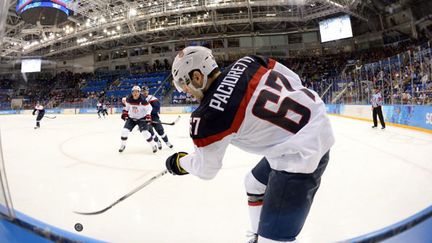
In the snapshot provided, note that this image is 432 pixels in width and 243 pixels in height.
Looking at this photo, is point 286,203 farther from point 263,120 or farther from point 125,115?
point 125,115

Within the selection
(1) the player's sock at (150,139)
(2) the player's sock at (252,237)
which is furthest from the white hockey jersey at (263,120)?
(1) the player's sock at (150,139)

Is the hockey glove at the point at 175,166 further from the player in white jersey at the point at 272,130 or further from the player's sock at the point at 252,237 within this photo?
the player's sock at the point at 252,237

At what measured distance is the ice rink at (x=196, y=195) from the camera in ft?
5.83

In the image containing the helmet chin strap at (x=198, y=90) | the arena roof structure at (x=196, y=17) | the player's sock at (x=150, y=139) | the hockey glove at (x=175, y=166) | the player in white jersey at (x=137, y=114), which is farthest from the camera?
the arena roof structure at (x=196, y=17)

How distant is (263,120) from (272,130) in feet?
0.20

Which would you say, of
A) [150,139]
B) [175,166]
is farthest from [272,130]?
[150,139]

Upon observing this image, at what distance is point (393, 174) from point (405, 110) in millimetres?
5201

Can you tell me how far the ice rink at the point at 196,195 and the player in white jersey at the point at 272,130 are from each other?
0.73 meters

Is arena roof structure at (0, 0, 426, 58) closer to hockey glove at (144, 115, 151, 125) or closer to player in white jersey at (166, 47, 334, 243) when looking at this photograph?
hockey glove at (144, 115, 151, 125)

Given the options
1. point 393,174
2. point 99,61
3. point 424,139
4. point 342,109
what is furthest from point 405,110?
point 99,61

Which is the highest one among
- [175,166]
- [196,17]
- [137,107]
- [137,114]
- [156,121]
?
[196,17]

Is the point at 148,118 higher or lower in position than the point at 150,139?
higher

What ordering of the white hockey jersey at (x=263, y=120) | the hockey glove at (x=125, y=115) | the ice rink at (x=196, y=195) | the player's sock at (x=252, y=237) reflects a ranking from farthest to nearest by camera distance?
the hockey glove at (x=125, y=115) < the ice rink at (x=196, y=195) < the player's sock at (x=252, y=237) < the white hockey jersey at (x=263, y=120)

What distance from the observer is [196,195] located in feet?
8.13
